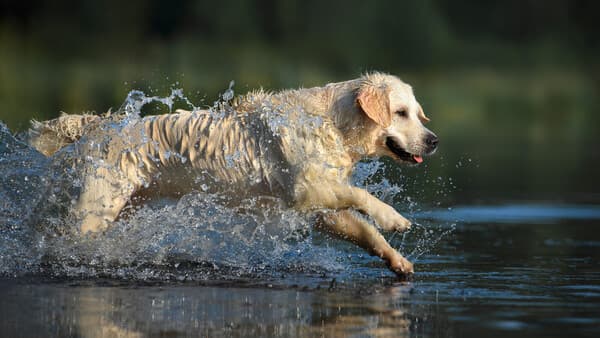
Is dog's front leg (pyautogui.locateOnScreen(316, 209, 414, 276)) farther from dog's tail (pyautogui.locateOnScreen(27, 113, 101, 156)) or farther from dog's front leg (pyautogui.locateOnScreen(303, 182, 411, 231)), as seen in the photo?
dog's tail (pyautogui.locateOnScreen(27, 113, 101, 156))

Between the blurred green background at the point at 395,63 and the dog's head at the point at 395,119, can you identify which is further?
the blurred green background at the point at 395,63

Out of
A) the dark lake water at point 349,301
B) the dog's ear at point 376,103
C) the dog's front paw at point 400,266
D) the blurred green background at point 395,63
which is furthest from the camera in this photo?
the blurred green background at point 395,63

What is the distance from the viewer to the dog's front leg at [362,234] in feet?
25.4

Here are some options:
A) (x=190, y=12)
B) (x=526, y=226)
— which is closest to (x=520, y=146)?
(x=526, y=226)

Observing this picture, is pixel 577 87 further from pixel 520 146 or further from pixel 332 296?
pixel 332 296

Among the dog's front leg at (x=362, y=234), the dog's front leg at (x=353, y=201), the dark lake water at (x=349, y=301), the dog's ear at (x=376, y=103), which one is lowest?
the dark lake water at (x=349, y=301)

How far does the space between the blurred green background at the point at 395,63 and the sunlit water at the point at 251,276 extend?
165 inches

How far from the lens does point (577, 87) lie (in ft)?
102

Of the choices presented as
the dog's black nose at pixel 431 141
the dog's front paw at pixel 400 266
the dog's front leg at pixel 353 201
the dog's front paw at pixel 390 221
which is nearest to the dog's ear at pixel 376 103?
the dog's black nose at pixel 431 141

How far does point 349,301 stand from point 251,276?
3.59 ft

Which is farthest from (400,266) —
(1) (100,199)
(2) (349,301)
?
(1) (100,199)

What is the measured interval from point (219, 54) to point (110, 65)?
3.04 m

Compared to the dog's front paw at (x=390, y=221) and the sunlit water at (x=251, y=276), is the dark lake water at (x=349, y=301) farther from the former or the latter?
the dog's front paw at (x=390, y=221)

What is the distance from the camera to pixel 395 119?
8164 mm
